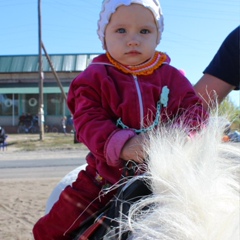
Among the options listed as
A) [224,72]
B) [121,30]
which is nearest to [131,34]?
[121,30]

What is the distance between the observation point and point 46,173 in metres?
11.0

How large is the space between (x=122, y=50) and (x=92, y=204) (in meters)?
0.61

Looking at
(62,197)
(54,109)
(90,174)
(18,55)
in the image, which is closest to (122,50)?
(90,174)

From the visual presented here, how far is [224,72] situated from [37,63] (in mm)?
32498

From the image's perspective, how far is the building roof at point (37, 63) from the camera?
3372cm

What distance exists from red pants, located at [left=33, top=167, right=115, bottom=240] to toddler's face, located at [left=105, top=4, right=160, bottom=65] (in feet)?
1.60

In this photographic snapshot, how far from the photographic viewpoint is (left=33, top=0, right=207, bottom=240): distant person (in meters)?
1.67

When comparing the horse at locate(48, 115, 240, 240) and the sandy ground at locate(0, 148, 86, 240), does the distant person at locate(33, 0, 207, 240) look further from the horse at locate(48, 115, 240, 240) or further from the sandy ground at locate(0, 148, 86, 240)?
the sandy ground at locate(0, 148, 86, 240)

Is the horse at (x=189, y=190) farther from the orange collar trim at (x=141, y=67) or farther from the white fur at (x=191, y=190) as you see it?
the orange collar trim at (x=141, y=67)

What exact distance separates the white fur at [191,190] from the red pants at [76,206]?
576 mm

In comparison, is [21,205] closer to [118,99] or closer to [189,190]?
[118,99]

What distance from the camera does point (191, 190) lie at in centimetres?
103

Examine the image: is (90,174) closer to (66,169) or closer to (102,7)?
(102,7)

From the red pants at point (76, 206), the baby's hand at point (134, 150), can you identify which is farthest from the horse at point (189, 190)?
the red pants at point (76, 206)
